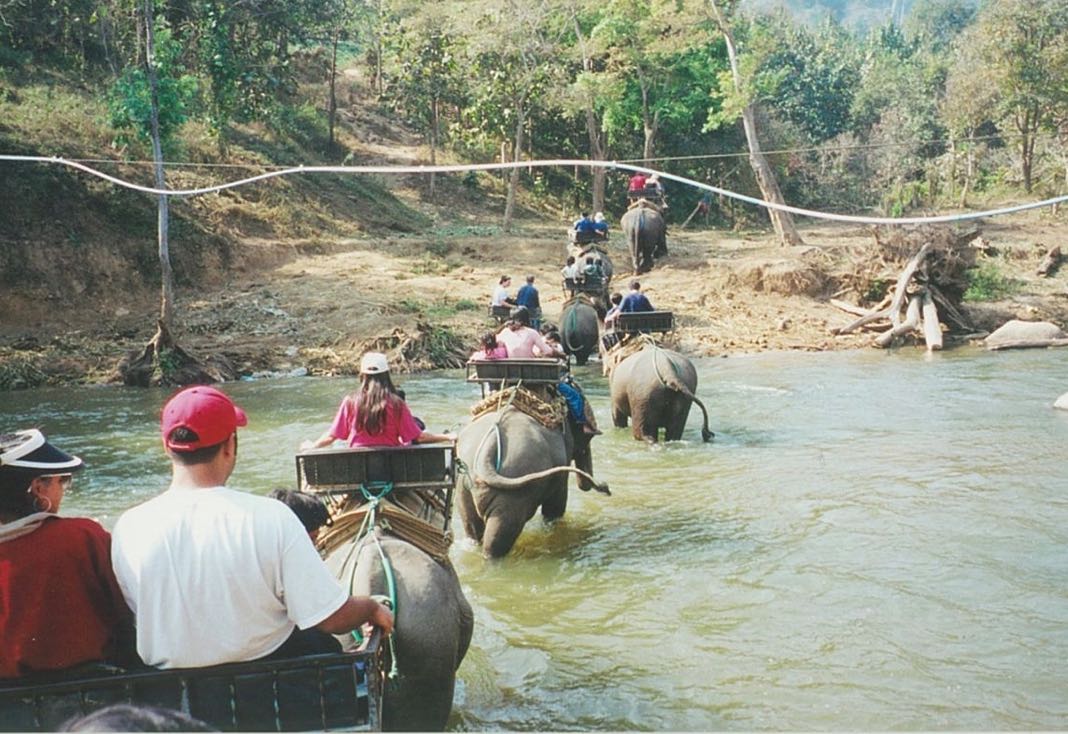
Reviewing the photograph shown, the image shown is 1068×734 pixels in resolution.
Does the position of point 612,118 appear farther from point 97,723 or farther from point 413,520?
point 97,723

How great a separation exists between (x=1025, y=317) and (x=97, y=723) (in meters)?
21.9

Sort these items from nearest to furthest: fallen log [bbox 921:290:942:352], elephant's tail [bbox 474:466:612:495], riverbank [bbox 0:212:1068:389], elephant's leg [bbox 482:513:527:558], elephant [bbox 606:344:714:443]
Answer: elephant's tail [bbox 474:466:612:495], elephant's leg [bbox 482:513:527:558], elephant [bbox 606:344:714:443], riverbank [bbox 0:212:1068:389], fallen log [bbox 921:290:942:352]

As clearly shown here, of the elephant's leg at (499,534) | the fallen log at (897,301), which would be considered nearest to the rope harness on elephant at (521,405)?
the elephant's leg at (499,534)

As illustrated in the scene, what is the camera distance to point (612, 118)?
2969 centimetres

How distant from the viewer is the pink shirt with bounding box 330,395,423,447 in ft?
20.0

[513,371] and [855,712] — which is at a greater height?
[513,371]

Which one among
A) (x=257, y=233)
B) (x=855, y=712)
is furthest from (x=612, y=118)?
(x=855, y=712)

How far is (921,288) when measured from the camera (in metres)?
20.5

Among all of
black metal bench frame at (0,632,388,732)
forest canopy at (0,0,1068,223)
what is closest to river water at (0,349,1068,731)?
black metal bench frame at (0,632,388,732)

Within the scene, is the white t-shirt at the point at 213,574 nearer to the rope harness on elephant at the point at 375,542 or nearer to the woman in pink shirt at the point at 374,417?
the rope harness on elephant at the point at 375,542

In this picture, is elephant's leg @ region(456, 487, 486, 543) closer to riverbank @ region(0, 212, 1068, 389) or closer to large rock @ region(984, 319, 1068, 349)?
riverbank @ region(0, 212, 1068, 389)

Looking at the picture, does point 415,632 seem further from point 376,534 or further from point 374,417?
point 374,417

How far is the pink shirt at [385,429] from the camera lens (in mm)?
6105

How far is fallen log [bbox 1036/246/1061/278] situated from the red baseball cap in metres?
23.2
